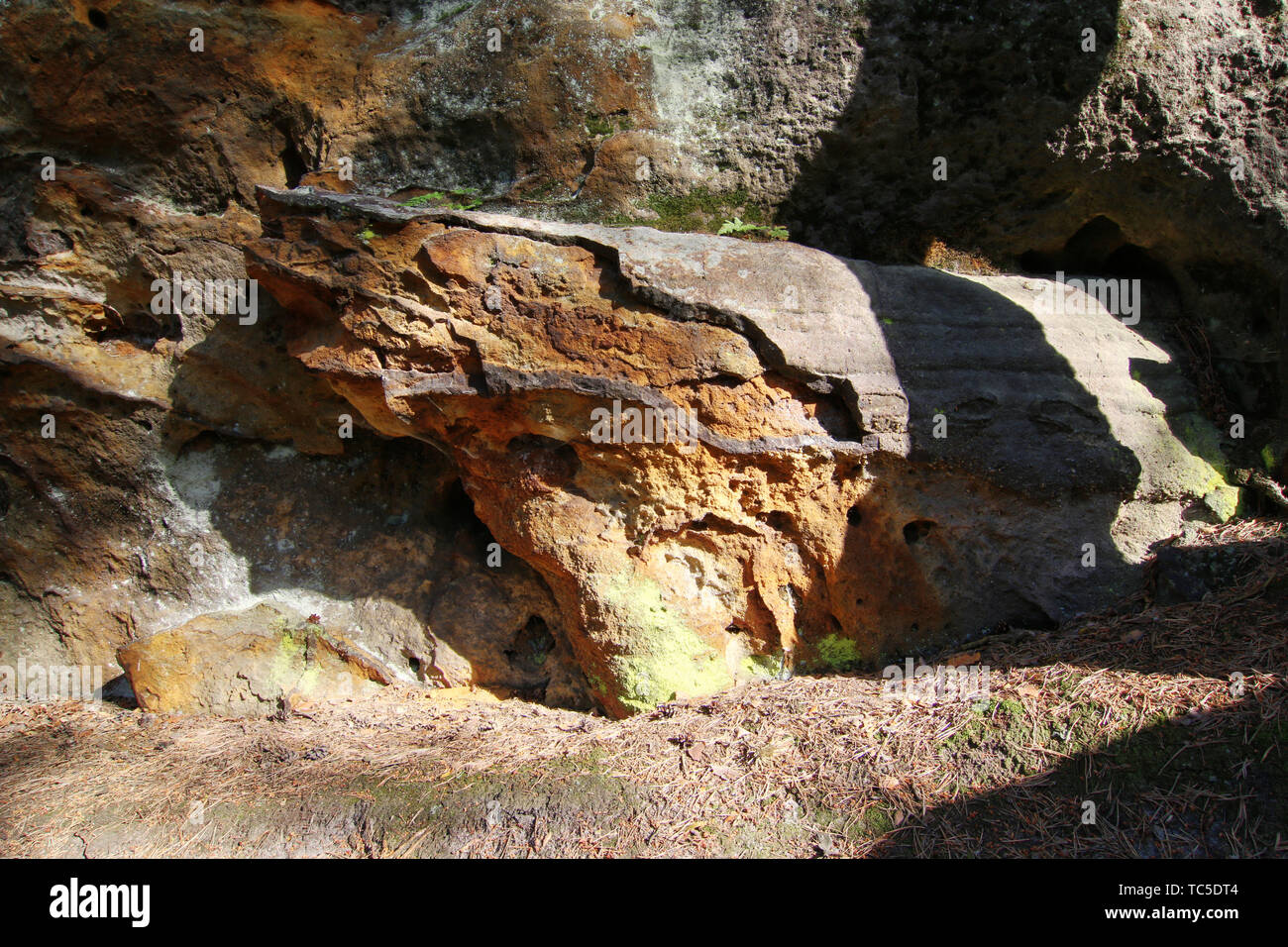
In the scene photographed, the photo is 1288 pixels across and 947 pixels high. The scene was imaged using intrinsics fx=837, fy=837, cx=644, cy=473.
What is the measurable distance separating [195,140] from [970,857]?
5.86 meters

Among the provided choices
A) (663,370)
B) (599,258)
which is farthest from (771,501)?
(599,258)

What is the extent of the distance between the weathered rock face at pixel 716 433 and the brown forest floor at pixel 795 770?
1.22ft

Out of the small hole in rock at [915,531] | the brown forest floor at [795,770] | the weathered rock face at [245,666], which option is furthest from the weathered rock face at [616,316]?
the brown forest floor at [795,770]

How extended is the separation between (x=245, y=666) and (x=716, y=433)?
3110 millimetres

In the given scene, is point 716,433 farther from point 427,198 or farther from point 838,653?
point 427,198

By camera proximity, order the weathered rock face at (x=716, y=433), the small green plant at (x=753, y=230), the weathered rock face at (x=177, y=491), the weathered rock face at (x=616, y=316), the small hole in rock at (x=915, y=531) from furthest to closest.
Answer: the small green plant at (x=753, y=230), the weathered rock face at (x=177, y=491), the small hole in rock at (x=915, y=531), the weathered rock face at (x=616, y=316), the weathered rock face at (x=716, y=433)

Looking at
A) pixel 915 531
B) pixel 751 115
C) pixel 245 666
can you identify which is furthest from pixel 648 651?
pixel 751 115

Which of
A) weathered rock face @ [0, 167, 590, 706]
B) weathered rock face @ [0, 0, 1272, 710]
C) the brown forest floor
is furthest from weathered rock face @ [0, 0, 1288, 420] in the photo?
the brown forest floor

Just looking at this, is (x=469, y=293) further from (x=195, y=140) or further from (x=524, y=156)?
(x=195, y=140)

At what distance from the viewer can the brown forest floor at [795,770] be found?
124 inches

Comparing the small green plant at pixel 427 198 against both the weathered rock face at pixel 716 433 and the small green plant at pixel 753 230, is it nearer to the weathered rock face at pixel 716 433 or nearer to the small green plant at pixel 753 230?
the weathered rock face at pixel 716 433

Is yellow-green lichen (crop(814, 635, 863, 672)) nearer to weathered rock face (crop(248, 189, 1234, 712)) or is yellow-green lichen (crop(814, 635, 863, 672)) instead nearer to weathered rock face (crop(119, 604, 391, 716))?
weathered rock face (crop(248, 189, 1234, 712))

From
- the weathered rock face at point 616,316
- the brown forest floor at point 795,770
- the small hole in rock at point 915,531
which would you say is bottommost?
the brown forest floor at point 795,770

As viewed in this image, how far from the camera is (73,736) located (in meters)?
4.63
